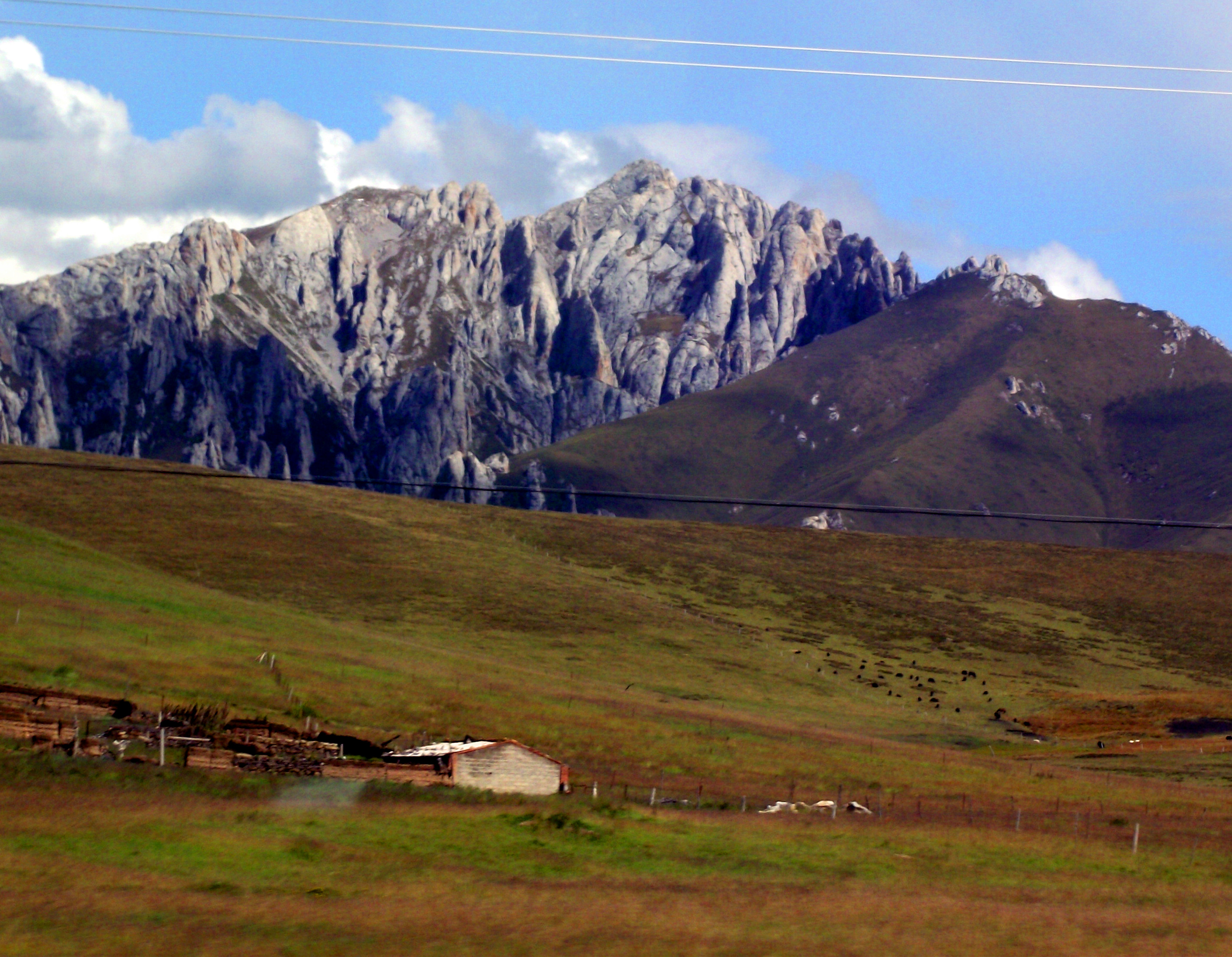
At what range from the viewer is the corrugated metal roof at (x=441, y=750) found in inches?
1779

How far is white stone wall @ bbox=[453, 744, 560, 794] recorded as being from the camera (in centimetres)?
4488

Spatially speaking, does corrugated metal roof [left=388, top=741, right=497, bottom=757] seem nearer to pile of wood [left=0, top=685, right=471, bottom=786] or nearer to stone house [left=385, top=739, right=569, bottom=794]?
stone house [left=385, top=739, right=569, bottom=794]

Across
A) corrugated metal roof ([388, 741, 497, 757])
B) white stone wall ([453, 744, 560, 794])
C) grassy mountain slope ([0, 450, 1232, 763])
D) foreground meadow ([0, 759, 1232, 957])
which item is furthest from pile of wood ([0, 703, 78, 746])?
white stone wall ([453, 744, 560, 794])

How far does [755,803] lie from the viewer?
4884 centimetres

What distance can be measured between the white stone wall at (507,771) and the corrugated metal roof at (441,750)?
0.29 metres

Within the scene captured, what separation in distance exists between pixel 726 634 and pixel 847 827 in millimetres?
63054

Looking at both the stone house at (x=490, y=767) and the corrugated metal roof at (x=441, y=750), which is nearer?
the stone house at (x=490, y=767)

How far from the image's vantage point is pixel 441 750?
46.3 meters

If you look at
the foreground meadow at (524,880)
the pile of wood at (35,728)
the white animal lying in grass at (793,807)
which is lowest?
the white animal lying in grass at (793,807)

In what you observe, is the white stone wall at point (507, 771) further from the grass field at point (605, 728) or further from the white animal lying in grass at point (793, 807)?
the white animal lying in grass at point (793, 807)

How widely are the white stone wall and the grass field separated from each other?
137cm

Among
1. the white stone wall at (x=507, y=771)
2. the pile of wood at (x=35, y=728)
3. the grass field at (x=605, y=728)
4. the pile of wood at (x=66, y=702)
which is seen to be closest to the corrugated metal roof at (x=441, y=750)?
the white stone wall at (x=507, y=771)

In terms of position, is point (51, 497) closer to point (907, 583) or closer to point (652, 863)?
point (907, 583)

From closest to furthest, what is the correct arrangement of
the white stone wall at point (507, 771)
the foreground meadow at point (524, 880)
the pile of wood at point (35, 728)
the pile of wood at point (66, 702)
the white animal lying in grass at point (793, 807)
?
1. the foreground meadow at point (524, 880)
2. the pile of wood at point (35, 728)
3. the pile of wood at point (66, 702)
4. the white stone wall at point (507, 771)
5. the white animal lying in grass at point (793, 807)
